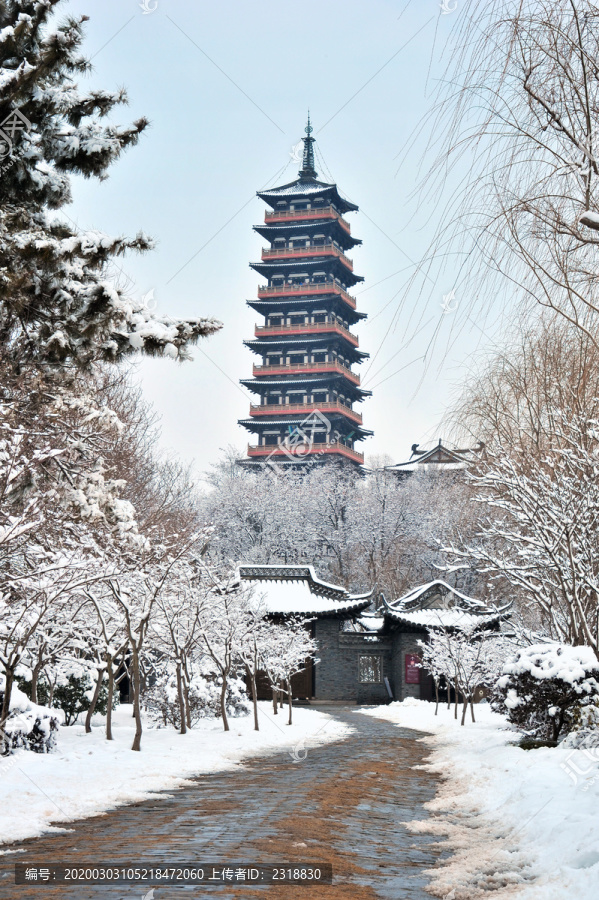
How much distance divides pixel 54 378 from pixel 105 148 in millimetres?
2377

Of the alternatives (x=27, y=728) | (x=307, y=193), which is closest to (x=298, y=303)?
(x=307, y=193)

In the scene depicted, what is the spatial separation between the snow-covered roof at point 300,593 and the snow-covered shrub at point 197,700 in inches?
426

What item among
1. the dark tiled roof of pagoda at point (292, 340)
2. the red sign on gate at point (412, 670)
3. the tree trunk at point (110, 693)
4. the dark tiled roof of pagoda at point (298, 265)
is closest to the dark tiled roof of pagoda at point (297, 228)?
the dark tiled roof of pagoda at point (298, 265)

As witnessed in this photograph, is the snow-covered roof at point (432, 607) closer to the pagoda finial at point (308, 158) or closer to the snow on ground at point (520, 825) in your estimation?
the snow on ground at point (520, 825)

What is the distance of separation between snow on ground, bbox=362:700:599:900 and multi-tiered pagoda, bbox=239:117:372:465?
148 ft

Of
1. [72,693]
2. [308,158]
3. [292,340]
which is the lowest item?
[72,693]

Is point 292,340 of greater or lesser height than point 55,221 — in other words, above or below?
above

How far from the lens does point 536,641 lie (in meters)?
13.6

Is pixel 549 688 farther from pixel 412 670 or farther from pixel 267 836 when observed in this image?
pixel 412 670

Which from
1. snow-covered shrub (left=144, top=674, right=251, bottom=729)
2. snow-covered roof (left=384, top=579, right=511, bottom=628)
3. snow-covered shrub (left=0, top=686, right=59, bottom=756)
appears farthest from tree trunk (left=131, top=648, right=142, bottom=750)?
snow-covered roof (left=384, top=579, right=511, bottom=628)

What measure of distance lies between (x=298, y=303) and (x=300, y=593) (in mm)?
30837

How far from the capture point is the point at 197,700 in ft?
58.3

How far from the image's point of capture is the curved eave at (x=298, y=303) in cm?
5794

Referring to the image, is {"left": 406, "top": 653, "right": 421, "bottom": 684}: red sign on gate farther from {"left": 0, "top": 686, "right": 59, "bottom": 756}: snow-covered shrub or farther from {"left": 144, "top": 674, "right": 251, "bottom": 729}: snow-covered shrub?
{"left": 0, "top": 686, "right": 59, "bottom": 756}: snow-covered shrub
